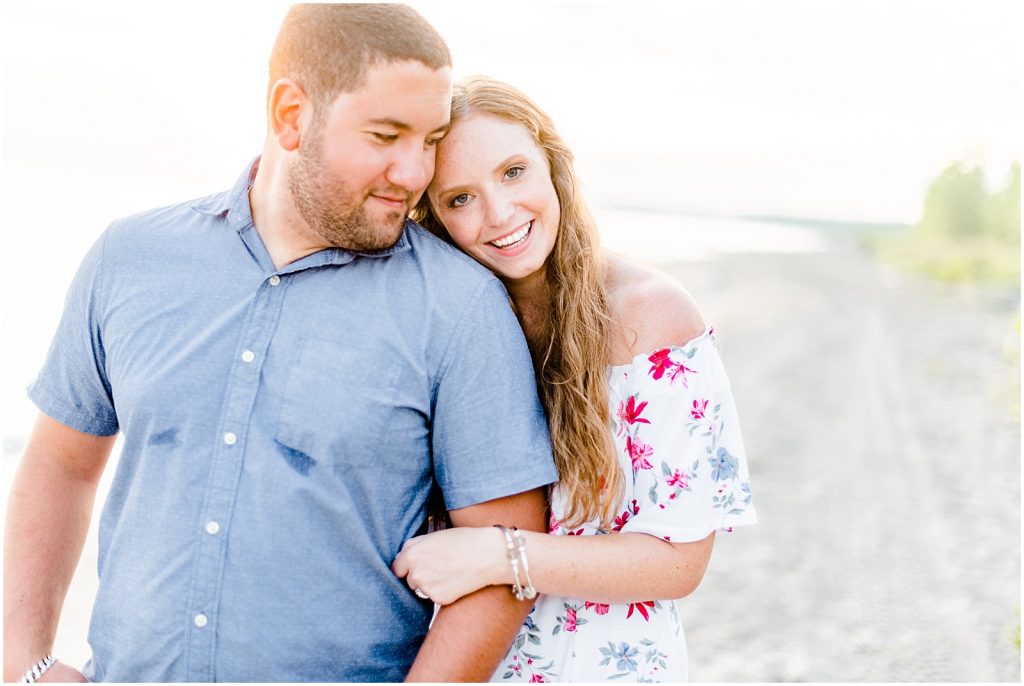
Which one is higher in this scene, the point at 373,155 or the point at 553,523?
the point at 373,155

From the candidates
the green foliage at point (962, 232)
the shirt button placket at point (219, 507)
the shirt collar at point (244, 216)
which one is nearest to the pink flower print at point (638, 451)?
the shirt collar at point (244, 216)

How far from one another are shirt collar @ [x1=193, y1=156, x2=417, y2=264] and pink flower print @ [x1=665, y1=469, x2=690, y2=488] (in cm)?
72

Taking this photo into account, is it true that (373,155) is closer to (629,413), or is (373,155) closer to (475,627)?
(629,413)

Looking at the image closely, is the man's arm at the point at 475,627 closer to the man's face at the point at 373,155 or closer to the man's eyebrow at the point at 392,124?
the man's face at the point at 373,155

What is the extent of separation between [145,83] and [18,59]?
7.60 feet

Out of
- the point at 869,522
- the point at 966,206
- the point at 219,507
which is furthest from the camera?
the point at 966,206

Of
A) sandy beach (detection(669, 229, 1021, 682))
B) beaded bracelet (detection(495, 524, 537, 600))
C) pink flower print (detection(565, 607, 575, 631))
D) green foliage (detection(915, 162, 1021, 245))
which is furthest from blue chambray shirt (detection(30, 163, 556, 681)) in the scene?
green foliage (detection(915, 162, 1021, 245))

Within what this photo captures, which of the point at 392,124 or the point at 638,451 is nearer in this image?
the point at 392,124

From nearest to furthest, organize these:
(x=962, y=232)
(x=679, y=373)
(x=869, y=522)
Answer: (x=679, y=373) < (x=869, y=522) < (x=962, y=232)

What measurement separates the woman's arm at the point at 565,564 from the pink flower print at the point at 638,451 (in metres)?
0.14

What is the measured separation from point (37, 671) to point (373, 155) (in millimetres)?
1290

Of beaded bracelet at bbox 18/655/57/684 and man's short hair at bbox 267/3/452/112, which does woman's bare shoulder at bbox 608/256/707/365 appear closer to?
man's short hair at bbox 267/3/452/112

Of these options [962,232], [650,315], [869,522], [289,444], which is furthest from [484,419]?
[962,232]

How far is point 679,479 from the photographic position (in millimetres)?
1990
